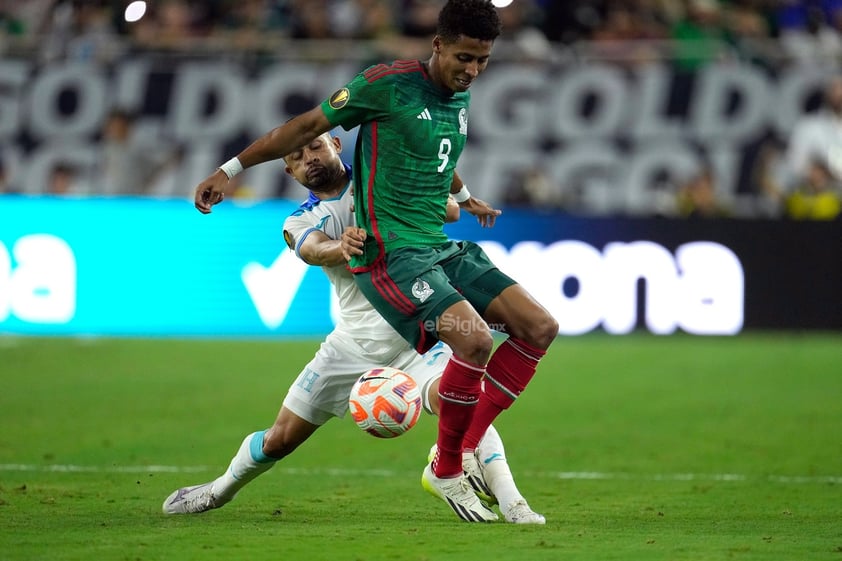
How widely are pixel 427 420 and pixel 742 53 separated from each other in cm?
805

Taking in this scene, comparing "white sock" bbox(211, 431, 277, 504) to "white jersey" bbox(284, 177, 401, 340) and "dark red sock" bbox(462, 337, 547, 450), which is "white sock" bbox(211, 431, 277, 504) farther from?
"dark red sock" bbox(462, 337, 547, 450)

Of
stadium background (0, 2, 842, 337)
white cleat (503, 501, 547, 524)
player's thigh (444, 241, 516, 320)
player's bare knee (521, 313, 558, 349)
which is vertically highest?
player's thigh (444, 241, 516, 320)

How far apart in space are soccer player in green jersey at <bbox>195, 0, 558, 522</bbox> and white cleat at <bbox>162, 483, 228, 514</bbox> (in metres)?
1.12

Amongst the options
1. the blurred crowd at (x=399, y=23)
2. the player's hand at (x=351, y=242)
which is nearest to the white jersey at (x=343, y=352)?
the player's hand at (x=351, y=242)

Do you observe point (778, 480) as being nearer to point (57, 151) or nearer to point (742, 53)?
point (742, 53)

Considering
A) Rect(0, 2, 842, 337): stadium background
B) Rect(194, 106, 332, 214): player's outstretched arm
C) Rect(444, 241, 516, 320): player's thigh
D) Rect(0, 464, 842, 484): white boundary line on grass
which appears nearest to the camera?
Rect(194, 106, 332, 214): player's outstretched arm

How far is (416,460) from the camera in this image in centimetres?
894

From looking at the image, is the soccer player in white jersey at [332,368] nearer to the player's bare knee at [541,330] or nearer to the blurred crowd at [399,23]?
the player's bare knee at [541,330]

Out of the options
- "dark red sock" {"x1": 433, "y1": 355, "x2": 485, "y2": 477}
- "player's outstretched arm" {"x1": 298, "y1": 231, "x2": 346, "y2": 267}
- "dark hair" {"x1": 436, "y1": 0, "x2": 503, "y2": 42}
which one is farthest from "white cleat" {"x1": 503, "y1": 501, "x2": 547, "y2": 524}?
"dark hair" {"x1": 436, "y1": 0, "x2": 503, "y2": 42}

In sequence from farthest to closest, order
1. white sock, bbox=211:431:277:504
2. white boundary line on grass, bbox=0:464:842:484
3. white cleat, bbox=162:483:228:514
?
white boundary line on grass, bbox=0:464:842:484, white cleat, bbox=162:483:228:514, white sock, bbox=211:431:277:504

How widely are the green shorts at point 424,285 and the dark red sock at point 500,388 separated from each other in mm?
337

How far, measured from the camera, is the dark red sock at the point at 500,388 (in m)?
6.49

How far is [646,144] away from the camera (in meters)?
16.6

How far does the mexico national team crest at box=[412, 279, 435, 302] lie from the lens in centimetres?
602
